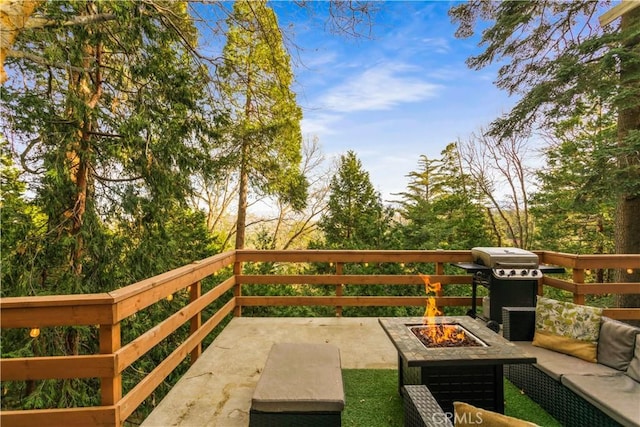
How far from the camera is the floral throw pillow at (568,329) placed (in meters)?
2.60

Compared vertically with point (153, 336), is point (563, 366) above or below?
below

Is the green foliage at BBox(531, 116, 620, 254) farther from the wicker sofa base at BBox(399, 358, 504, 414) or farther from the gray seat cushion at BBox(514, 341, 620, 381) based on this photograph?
the wicker sofa base at BBox(399, 358, 504, 414)

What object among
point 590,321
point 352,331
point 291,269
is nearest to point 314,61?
point 352,331

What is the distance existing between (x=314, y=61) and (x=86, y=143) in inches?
118

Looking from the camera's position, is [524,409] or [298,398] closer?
[298,398]

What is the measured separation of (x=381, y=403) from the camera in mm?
2523

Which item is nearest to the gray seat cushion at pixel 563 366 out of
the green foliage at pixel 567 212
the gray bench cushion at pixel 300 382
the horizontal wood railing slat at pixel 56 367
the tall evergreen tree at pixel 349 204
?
the gray bench cushion at pixel 300 382

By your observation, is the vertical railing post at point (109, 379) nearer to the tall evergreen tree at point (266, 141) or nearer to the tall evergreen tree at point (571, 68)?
the tall evergreen tree at point (266, 141)

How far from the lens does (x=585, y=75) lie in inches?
207

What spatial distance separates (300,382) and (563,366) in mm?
1847

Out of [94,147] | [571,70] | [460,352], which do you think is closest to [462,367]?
[460,352]

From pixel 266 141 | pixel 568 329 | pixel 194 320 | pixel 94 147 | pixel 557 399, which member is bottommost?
pixel 557 399

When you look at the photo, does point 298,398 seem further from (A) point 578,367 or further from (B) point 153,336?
(A) point 578,367

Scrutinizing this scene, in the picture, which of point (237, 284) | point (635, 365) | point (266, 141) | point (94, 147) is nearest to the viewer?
point (635, 365)
